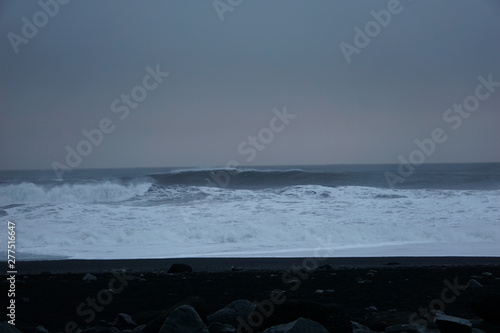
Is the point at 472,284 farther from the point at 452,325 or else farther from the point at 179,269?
the point at 179,269

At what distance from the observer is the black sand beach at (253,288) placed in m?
5.70

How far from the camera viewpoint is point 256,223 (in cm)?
1476

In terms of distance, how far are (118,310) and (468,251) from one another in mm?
8557

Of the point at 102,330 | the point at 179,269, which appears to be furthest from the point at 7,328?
the point at 179,269


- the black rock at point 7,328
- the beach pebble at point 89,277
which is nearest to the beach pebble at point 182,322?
the black rock at point 7,328

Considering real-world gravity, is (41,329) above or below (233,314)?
below

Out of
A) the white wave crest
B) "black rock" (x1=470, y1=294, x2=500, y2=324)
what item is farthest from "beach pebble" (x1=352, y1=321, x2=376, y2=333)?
the white wave crest

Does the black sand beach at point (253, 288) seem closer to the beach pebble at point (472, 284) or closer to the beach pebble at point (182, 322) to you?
the beach pebble at point (472, 284)

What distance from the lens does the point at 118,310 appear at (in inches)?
237

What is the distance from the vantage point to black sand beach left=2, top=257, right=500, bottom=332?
5699mm

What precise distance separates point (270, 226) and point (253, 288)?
7.36 metres

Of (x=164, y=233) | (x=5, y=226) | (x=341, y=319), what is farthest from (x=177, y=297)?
(x=5, y=226)

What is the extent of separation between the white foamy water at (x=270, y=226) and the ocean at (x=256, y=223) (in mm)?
27

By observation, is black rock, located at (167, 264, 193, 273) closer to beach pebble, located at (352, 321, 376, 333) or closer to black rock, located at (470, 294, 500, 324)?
beach pebble, located at (352, 321, 376, 333)
